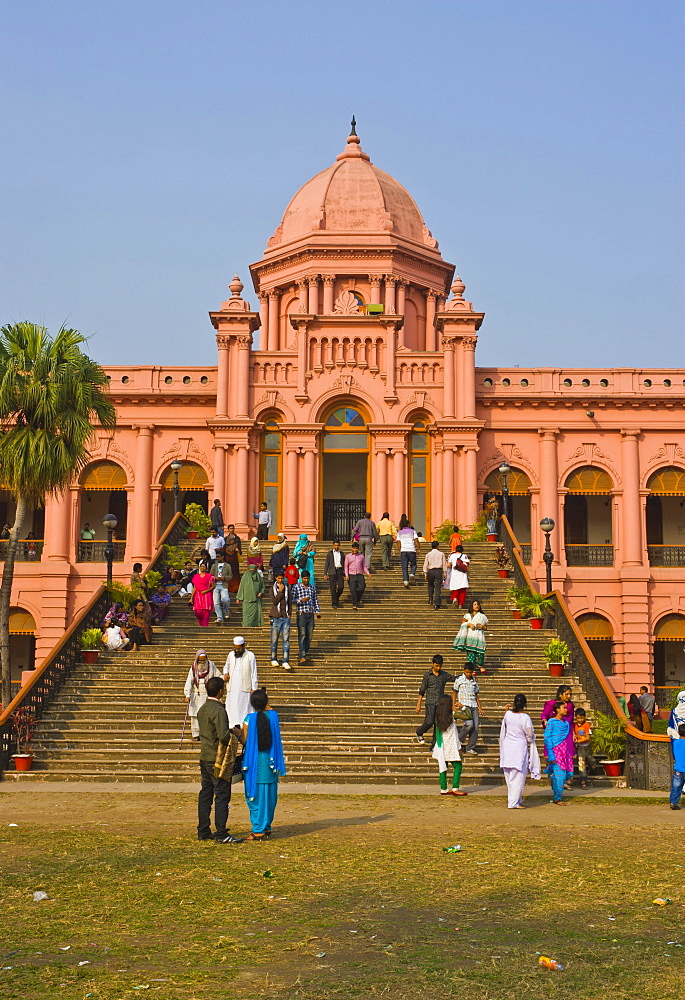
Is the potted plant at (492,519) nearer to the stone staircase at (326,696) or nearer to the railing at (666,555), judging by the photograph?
the stone staircase at (326,696)

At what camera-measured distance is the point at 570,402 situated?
36.1 meters

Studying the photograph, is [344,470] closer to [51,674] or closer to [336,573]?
[336,573]

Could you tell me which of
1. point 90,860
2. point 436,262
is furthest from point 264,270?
point 90,860

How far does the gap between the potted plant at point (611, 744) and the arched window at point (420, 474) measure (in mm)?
17994

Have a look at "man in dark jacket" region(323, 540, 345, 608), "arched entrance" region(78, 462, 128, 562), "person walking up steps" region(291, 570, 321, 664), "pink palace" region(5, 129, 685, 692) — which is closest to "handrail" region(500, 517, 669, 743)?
"man in dark jacket" region(323, 540, 345, 608)

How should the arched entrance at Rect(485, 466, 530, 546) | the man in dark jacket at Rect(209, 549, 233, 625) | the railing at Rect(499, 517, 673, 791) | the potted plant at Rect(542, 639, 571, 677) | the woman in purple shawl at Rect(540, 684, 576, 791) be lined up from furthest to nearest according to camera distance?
the arched entrance at Rect(485, 466, 530, 546) < the man in dark jacket at Rect(209, 549, 233, 625) < the potted plant at Rect(542, 639, 571, 677) < the railing at Rect(499, 517, 673, 791) < the woman in purple shawl at Rect(540, 684, 576, 791)

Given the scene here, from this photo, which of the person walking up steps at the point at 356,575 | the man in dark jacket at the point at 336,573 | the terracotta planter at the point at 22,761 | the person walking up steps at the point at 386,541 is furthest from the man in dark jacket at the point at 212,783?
the person walking up steps at the point at 386,541

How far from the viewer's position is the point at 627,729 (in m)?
16.6

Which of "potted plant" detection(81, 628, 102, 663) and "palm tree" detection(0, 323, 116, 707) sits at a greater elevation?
"palm tree" detection(0, 323, 116, 707)

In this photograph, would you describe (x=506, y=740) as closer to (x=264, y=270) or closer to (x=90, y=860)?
(x=90, y=860)

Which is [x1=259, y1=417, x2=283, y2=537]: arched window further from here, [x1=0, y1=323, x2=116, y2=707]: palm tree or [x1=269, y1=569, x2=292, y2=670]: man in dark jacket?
[x1=269, y1=569, x2=292, y2=670]: man in dark jacket

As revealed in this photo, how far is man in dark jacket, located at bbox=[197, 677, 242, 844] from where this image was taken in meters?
11.3

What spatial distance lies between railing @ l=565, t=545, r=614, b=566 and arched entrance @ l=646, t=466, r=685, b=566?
1918 millimetres

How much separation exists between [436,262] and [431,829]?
1265 inches
